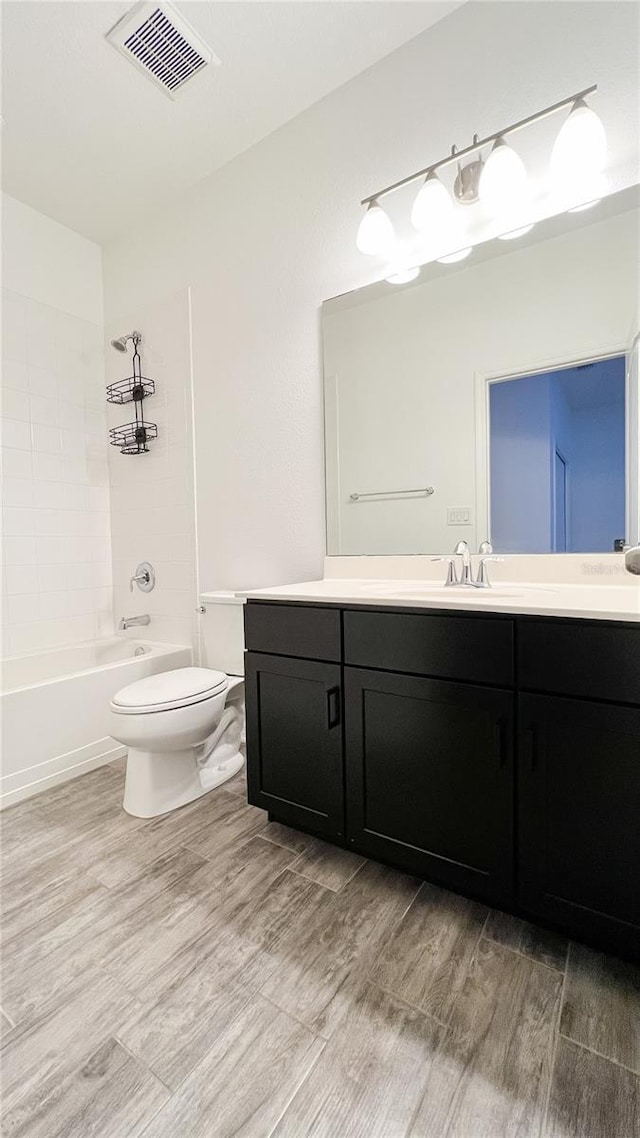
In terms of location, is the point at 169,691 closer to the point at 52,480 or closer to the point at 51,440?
the point at 52,480

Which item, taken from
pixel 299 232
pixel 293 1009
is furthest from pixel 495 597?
pixel 299 232

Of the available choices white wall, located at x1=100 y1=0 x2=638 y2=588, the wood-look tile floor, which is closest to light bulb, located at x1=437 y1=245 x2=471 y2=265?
white wall, located at x1=100 y1=0 x2=638 y2=588

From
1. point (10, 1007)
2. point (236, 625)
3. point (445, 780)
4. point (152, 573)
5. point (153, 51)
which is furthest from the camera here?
point (152, 573)

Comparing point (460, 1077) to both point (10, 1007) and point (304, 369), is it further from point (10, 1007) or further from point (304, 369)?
point (304, 369)

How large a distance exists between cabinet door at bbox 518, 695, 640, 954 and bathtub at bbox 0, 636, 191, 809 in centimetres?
175

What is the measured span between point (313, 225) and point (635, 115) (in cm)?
107

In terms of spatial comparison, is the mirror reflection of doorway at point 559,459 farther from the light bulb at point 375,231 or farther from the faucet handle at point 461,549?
the light bulb at point 375,231

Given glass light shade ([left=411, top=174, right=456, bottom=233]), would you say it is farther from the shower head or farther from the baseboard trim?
the baseboard trim

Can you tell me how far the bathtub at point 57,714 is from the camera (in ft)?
5.88

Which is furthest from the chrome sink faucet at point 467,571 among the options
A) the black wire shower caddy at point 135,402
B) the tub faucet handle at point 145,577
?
the black wire shower caddy at point 135,402

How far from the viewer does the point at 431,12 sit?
5.07 ft

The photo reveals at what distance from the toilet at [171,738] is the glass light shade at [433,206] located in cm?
171

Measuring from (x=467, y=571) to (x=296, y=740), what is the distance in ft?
2.40

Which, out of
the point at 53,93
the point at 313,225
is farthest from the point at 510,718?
the point at 53,93
